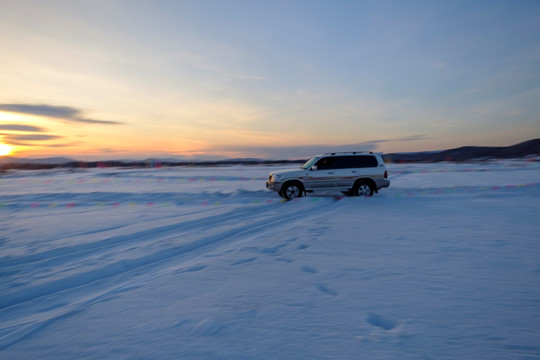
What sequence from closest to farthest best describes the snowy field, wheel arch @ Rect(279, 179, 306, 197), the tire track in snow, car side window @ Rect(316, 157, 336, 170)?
the snowy field < the tire track in snow < wheel arch @ Rect(279, 179, 306, 197) < car side window @ Rect(316, 157, 336, 170)

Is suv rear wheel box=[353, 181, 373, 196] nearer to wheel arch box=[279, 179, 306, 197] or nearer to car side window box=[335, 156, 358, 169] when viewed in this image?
car side window box=[335, 156, 358, 169]

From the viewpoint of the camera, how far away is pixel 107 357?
2588 millimetres

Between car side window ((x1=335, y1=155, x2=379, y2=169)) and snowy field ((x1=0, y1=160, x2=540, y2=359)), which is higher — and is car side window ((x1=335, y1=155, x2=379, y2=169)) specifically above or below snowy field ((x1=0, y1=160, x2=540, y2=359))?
above

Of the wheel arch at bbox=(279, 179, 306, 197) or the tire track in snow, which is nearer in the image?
the tire track in snow

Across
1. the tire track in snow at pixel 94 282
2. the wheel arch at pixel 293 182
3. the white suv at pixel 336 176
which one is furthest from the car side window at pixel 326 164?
the tire track in snow at pixel 94 282

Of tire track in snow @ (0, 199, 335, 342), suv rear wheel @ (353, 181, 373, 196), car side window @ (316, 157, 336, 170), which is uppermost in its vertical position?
car side window @ (316, 157, 336, 170)

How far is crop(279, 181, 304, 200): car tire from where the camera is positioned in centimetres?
1248

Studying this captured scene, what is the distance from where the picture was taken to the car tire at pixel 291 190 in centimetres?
1248

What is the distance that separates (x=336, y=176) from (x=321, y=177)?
64cm

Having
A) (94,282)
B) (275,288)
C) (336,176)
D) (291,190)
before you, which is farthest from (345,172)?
(94,282)

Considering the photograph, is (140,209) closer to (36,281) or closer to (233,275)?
(36,281)

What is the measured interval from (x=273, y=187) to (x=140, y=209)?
5207 mm

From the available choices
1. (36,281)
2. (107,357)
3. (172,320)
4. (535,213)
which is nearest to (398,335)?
(172,320)

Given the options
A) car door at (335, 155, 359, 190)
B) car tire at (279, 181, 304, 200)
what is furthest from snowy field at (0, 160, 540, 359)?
car door at (335, 155, 359, 190)
